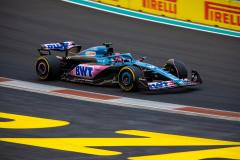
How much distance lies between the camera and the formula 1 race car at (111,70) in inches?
736

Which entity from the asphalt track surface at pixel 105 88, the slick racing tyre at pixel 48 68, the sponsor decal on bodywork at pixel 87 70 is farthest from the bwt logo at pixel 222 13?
the slick racing tyre at pixel 48 68

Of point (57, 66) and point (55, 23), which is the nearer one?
point (57, 66)

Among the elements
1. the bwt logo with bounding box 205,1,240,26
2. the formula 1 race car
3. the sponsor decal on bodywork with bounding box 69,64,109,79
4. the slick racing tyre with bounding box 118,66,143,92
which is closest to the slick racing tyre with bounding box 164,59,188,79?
the formula 1 race car

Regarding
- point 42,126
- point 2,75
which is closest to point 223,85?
point 2,75

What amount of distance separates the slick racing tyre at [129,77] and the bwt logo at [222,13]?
1082 centimetres

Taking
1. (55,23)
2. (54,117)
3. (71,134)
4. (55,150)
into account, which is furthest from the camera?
(55,23)

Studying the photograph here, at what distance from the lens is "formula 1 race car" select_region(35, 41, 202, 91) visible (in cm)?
1869

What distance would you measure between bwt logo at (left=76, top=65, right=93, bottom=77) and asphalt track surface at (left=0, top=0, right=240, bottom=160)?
1.07ft

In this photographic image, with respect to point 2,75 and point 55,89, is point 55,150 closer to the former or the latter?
point 55,89

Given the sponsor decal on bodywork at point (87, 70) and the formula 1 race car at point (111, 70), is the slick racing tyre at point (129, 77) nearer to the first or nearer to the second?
the formula 1 race car at point (111, 70)

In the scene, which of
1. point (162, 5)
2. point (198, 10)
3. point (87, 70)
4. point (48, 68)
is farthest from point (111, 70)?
point (162, 5)

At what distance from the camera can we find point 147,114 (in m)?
16.2

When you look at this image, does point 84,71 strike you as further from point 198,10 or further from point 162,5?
point 162,5

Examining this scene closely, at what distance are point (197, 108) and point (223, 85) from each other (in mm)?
3353
